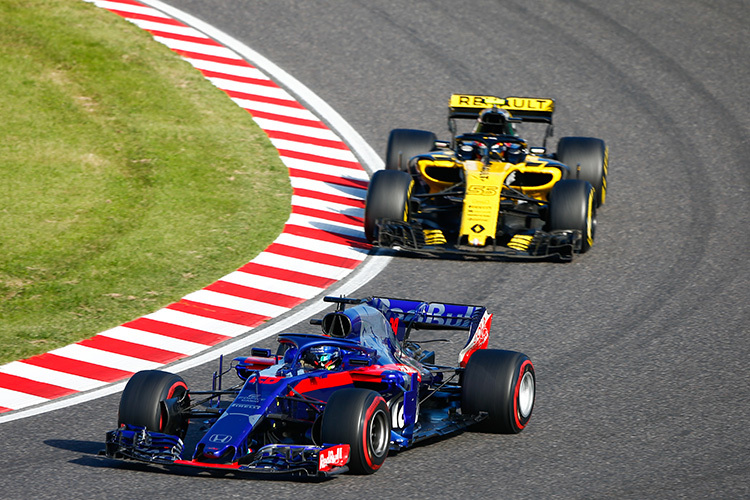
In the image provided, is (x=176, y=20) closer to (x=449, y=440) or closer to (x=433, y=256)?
(x=433, y=256)

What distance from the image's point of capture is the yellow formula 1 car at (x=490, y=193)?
14.9m

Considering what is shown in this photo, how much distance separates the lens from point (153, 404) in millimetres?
9023

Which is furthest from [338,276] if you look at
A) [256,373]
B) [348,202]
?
[256,373]

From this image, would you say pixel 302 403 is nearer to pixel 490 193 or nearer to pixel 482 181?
pixel 490 193

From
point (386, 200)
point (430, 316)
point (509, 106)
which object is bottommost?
point (430, 316)

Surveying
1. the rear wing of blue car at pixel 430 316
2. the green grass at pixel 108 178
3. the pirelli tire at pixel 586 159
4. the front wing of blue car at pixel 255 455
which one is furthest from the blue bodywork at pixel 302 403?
the pirelli tire at pixel 586 159

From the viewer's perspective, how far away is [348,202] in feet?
57.0

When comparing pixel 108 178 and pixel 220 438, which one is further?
pixel 108 178

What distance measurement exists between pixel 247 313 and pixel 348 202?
13.9ft

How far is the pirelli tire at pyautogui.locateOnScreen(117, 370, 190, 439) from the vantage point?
901 centimetres

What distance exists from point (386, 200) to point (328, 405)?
689 centimetres

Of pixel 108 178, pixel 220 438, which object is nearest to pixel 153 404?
pixel 220 438

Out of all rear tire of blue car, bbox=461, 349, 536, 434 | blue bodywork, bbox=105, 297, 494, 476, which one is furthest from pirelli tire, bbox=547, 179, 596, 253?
rear tire of blue car, bbox=461, 349, 536, 434

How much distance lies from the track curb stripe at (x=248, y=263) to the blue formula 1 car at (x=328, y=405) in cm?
221
